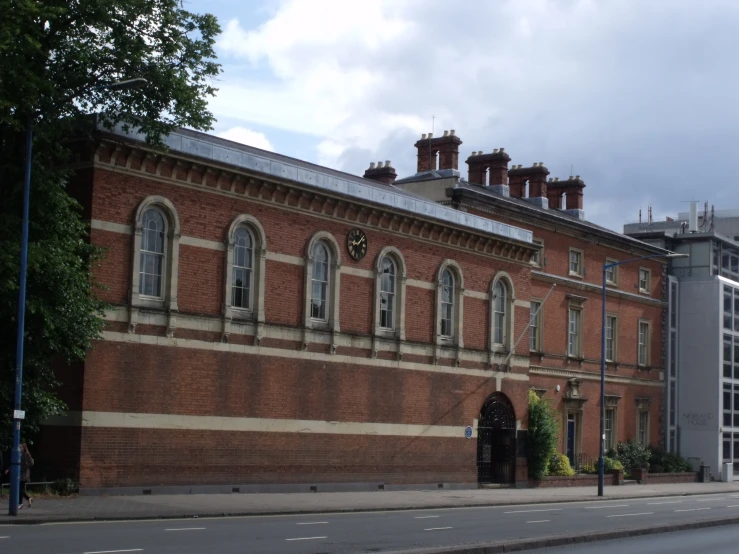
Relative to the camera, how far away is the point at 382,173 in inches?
2195

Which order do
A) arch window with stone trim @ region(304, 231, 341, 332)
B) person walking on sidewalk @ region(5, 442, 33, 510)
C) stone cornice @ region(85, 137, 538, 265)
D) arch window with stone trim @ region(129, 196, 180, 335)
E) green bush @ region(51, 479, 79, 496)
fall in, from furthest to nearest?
arch window with stone trim @ region(304, 231, 341, 332)
arch window with stone trim @ region(129, 196, 180, 335)
stone cornice @ region(85, 137, 538, 265)
green bush @ region(51, 479, 79, 496)
person walking on sidewalk @ region(5, 442, 33, 510)

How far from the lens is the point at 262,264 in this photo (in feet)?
115

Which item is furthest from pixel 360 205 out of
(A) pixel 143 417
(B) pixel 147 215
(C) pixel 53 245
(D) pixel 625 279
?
(D) pixel 625 279

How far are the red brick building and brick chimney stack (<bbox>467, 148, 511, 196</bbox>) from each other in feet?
10.7

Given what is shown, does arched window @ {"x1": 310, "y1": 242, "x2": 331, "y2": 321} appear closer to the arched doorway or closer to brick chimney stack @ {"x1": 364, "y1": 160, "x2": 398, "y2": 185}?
the arched doorway

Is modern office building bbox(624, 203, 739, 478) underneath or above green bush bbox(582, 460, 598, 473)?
above

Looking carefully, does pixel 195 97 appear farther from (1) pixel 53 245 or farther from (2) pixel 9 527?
(2) pixel 9 527

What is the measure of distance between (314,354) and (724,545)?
1641 cm

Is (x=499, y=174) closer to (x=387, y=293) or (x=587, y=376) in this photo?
(x=587, y=376)

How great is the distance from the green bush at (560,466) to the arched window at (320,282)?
53.6 feet

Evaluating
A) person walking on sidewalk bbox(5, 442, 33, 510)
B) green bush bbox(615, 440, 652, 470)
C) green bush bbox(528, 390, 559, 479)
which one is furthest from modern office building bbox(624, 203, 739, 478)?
person walking on sidewalk bbox(5, 442, 33, 510)

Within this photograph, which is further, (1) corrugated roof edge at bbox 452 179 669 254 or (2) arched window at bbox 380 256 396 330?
(1) corrugated roof edge at bbox 452 179 669 254

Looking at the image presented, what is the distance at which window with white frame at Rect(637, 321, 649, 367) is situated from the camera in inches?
2385

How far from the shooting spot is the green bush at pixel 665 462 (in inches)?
2343
